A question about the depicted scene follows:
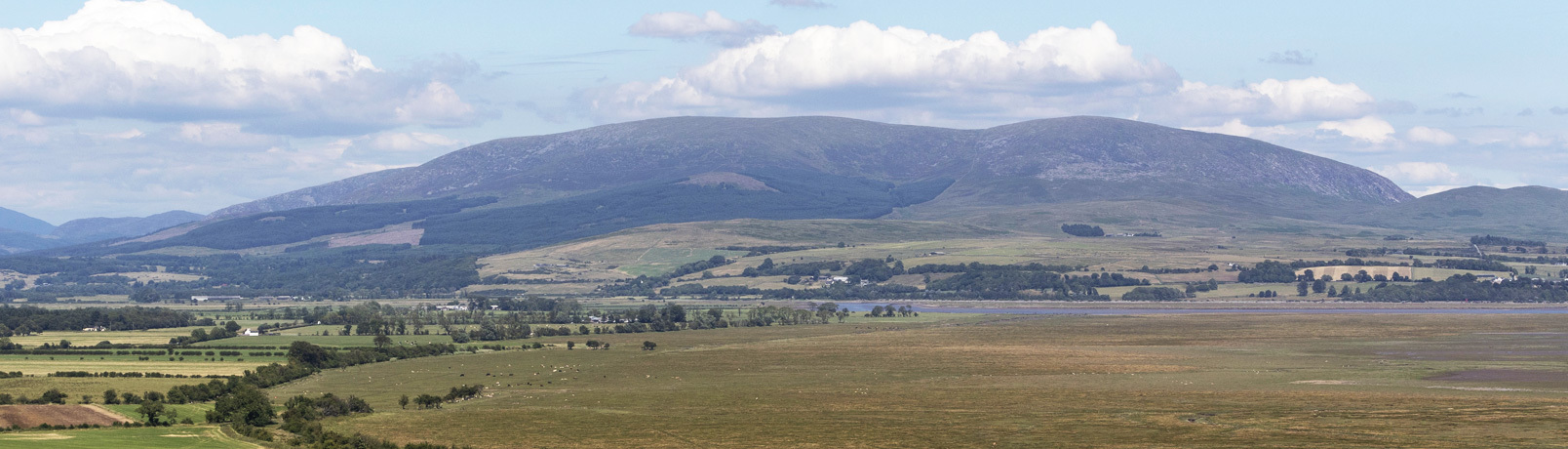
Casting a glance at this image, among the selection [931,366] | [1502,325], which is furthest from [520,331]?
[1502,325]

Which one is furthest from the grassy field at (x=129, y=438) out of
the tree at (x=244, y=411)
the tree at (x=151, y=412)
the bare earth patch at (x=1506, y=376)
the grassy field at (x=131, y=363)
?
the bare earth patch at (x=1506, y=376)

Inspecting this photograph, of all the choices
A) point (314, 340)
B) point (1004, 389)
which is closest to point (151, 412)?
point (1004, 389)

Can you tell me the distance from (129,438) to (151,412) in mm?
10156

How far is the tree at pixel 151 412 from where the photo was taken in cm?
7288

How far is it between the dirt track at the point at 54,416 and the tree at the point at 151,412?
111cm

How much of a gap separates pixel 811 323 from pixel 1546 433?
112m

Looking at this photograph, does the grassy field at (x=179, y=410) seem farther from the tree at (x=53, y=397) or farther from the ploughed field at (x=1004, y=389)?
the ploughed field at (x=1004, y=389)

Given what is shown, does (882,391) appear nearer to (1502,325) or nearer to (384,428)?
(384,428)

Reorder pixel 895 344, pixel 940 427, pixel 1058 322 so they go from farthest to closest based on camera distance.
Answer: pixel 1058 322, pixel 895 344, pixel 940 427

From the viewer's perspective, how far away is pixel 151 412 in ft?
243

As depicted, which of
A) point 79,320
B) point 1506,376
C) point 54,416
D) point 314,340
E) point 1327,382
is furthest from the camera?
point 79,320

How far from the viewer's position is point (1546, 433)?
65125mm

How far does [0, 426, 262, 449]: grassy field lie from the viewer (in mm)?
59594

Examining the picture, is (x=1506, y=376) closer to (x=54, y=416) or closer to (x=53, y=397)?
(x=54, y=416)
